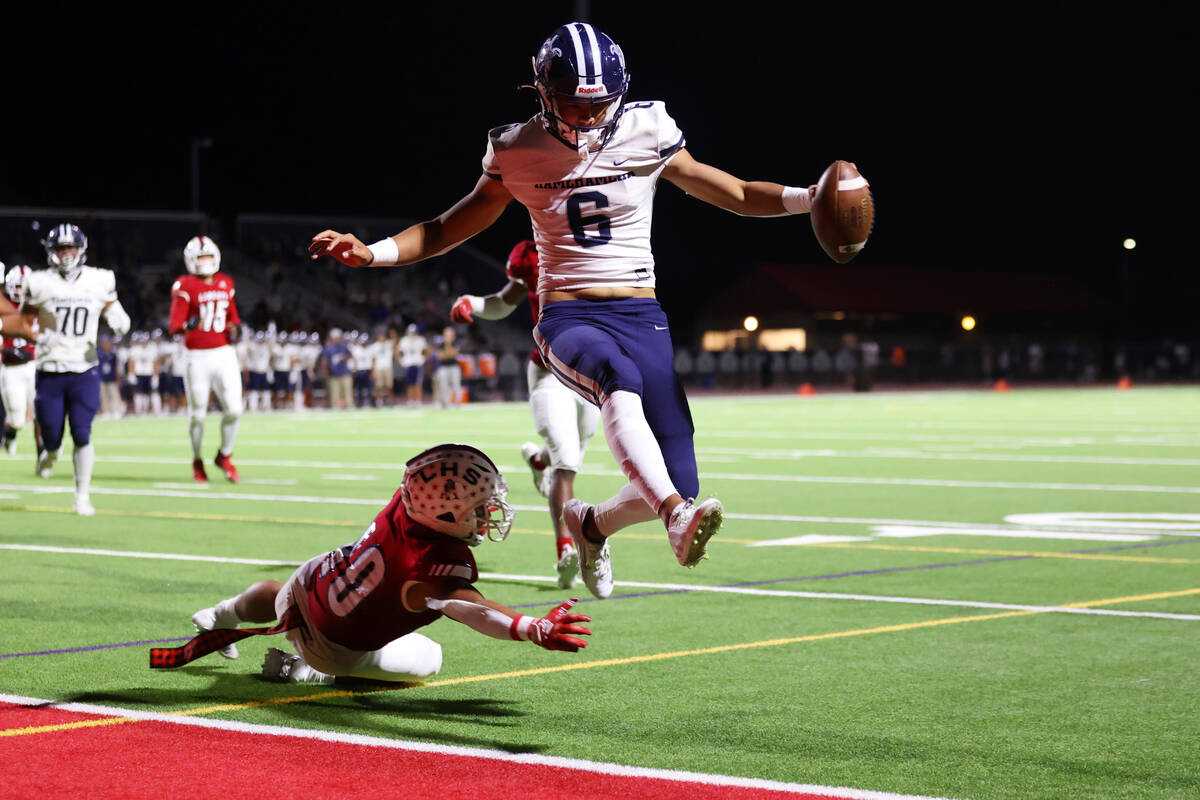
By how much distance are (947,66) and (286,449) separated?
3956 centimetres

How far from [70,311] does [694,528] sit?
8.06 meters

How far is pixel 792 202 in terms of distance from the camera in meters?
5.95

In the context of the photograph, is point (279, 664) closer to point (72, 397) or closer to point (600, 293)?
point (600, 293)

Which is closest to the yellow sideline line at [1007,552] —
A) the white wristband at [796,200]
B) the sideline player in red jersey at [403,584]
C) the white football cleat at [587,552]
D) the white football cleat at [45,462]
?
the white football cleat at [587,552]

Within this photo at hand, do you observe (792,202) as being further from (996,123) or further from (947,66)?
(996,123)

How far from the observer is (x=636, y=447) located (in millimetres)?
5656

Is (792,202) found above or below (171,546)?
above

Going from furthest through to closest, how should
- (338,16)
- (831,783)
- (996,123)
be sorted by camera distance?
1. (996,123)
2. (338,16)
3. (831,783)

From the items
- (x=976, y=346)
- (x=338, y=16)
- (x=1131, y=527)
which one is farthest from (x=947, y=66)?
(x=1131, y=527)

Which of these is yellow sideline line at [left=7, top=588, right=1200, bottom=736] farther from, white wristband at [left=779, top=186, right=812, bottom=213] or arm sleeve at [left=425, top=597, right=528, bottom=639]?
white wristband at [left=779, top=186, right=812, bottom=213]

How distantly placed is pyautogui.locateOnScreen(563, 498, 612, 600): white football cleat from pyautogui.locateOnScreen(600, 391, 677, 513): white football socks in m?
0.48

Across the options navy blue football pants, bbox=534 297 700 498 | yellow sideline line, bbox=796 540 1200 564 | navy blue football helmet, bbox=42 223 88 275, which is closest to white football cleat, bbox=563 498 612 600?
navy blue football pants, bbox=534 297 700 498

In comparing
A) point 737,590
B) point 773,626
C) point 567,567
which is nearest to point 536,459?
point 567,567

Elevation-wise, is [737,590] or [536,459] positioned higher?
[536,459]
